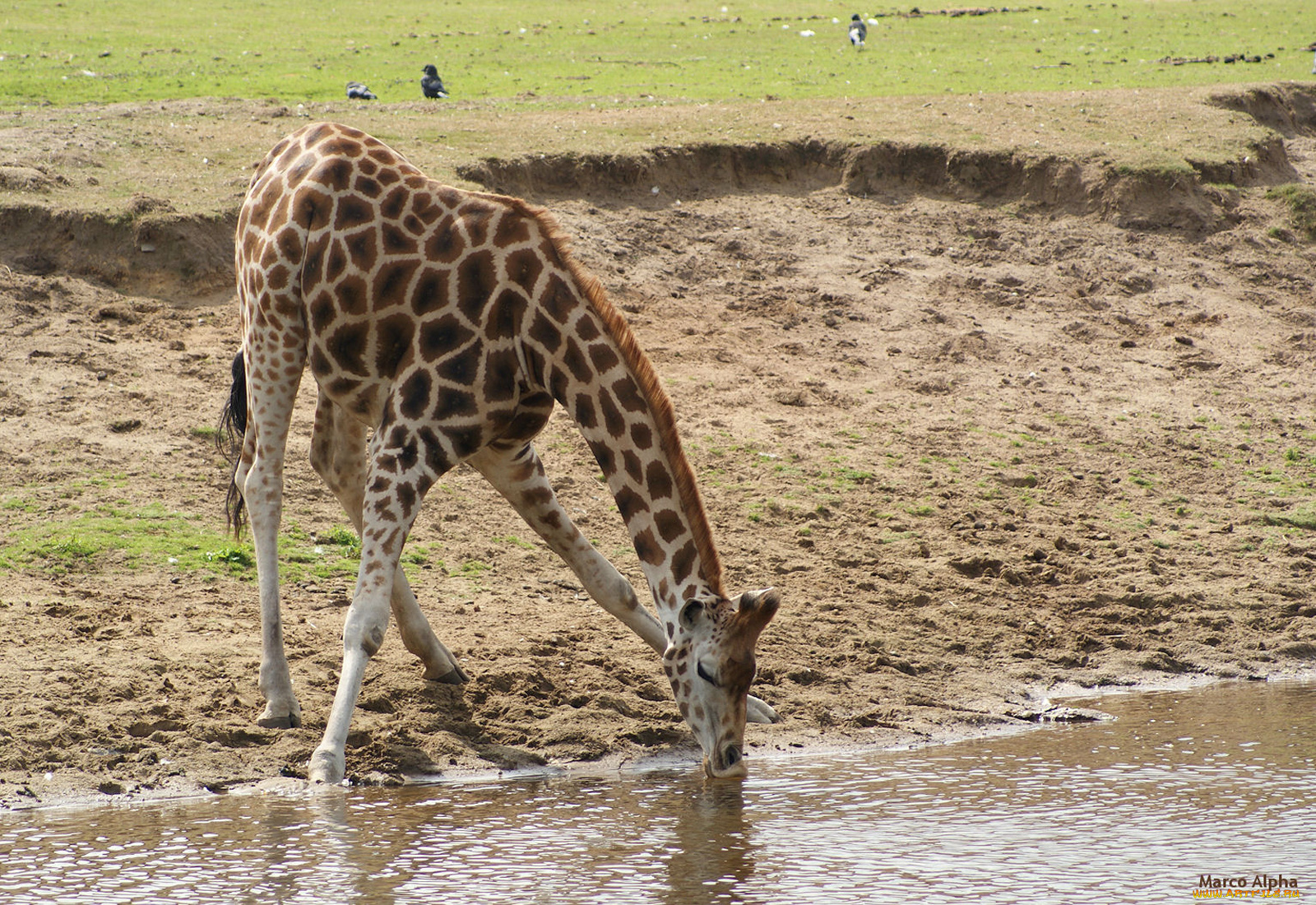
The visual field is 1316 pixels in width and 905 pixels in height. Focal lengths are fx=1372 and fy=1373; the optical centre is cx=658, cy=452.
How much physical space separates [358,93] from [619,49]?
306 inches

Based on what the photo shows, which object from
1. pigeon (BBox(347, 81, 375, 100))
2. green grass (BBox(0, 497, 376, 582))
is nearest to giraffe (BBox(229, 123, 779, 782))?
green grass (BBox(0, 497, 376, 582))

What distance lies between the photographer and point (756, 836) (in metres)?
4.89

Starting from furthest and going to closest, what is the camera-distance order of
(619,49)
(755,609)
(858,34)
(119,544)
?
(858,34) → (619,49) → (119,544) → (755,609)

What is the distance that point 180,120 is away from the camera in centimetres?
1299

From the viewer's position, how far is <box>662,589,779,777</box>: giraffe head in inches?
207

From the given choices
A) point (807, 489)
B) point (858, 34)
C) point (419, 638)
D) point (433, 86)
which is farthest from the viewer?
point (858, 34)

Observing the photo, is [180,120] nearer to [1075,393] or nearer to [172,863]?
[1075,393]

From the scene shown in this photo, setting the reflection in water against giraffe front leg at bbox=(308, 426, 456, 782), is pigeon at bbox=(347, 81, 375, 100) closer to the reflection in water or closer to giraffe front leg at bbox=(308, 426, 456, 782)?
giraffe front leg at bbox=(308, 426, 456, 782)

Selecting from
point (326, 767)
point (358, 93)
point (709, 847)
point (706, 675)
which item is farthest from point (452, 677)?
point (358, 93)

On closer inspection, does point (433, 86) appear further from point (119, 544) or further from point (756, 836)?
point (756, 836)

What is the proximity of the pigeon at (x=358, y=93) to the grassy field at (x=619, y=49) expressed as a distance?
364mm

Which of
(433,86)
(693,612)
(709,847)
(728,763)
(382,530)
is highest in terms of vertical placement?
(433,86)

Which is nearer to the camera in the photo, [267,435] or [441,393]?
Result: [441,393]

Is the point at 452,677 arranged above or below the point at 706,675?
below
